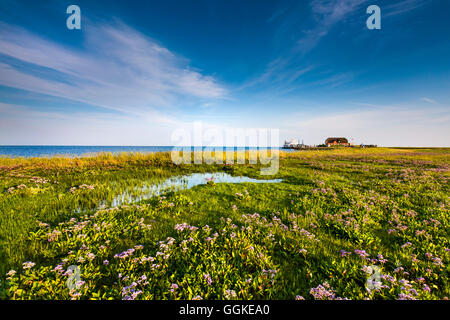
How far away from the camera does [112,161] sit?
18.5 meters

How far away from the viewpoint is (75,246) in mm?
4316

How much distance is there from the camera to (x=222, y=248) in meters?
4.50

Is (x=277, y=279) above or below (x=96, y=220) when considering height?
below

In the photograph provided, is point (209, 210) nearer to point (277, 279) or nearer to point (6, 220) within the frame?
point (277, 279)

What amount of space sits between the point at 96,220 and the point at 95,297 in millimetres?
3750

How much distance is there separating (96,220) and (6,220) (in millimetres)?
3112

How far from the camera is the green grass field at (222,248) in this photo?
3.13 m

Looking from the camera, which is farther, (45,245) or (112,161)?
(112,161)

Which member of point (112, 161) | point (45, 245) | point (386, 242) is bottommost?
point (386, 242)

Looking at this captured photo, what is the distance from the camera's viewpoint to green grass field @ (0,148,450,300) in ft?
10.3
